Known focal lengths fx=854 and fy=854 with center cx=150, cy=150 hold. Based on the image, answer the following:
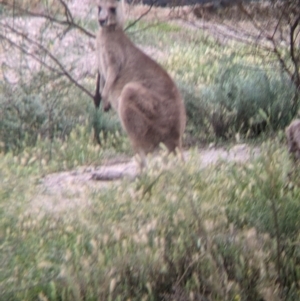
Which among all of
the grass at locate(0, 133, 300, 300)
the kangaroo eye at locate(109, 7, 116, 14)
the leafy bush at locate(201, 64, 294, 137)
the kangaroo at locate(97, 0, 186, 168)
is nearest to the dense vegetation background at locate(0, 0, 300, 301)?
the grass at locate(0, 133, 300, 300)

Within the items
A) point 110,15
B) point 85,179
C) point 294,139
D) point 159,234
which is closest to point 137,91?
point 85,179

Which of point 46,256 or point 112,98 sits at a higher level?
point 112,98

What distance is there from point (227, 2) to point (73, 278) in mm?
6463

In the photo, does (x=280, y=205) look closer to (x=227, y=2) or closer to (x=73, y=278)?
(x=73, y=278)

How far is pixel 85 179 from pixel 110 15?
182cm

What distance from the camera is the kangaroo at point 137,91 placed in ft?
26.0

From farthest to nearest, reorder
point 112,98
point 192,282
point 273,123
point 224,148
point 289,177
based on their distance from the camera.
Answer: point 273,123 < point 224,148 < point 112,98 < point 289,177 < point 192,282

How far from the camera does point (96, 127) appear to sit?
10.3 m

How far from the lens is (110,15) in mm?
8719

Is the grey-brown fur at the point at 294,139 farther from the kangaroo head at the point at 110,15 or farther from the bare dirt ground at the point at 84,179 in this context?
the kangaroo head at the point at 110,15

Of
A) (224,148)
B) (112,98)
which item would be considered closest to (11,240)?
(112,98)

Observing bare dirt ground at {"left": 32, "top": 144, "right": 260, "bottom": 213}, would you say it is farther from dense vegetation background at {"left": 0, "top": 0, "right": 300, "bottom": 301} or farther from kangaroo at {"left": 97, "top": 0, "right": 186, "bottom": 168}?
kangaroo at {"left": 97, "top": 0, "right": 186, "bottom": 168}

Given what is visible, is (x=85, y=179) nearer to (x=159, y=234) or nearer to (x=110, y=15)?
(x=110, y=15)

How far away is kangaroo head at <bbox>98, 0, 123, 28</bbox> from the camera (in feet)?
28.3
